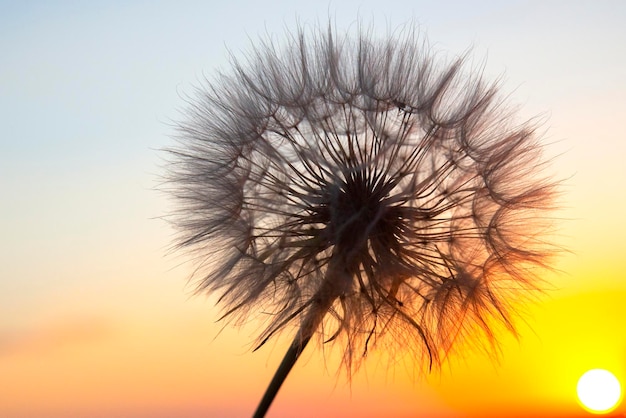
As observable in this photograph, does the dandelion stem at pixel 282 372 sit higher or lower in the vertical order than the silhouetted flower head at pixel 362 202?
lower

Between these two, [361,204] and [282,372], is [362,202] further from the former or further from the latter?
[282,372]

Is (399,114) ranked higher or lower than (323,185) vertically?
higher

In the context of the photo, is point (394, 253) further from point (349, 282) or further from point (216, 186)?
point (216, 186)

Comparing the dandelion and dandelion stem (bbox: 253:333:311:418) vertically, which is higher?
the dandelion

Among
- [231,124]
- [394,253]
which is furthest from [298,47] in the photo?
[394,253]

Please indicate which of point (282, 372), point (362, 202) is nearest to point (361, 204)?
point (362, 202)
